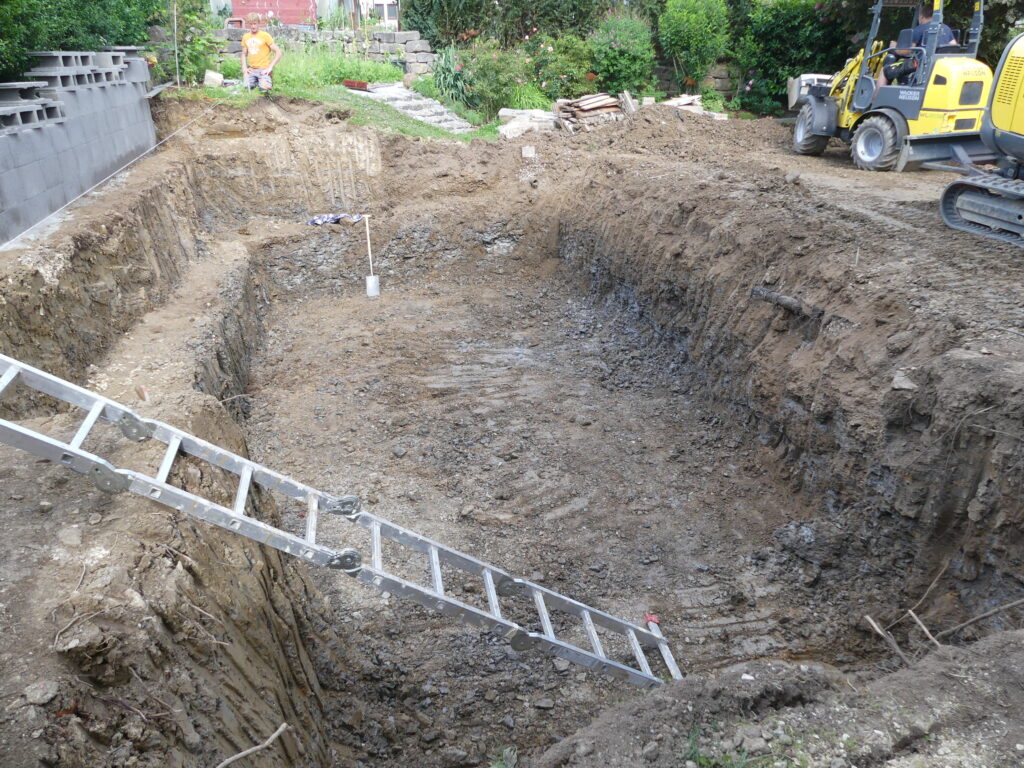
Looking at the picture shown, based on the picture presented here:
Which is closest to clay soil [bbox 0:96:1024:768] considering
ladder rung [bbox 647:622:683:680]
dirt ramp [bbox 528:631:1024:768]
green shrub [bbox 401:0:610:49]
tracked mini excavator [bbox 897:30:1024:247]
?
dirt ramp [bbox 528:631:1024:768]

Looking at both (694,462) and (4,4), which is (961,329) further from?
(4,4)

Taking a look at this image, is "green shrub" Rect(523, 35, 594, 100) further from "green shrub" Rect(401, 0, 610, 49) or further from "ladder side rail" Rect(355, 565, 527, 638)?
"ladder side rail" Rect(355, 565, 527, 638)

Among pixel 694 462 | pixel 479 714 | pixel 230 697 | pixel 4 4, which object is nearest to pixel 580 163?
pixel 694 462

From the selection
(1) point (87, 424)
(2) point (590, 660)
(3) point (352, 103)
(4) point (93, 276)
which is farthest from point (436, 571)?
(3) point (352, 103)

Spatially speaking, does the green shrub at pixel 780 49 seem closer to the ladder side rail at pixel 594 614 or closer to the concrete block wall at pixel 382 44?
the concrete block wall at pixel 382 44

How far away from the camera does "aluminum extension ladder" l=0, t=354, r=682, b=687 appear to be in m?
3.33

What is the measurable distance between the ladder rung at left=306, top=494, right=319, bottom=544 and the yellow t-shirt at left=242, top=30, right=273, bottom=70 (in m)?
13.3

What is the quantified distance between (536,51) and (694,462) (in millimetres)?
16021

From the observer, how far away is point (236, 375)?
27.8 ft

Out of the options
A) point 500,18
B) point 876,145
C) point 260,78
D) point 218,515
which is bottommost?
point 218,515

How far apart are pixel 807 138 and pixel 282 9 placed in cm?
1632

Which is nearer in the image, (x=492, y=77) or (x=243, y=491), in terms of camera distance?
(x=243, y=491)

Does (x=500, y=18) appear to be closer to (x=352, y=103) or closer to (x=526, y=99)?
(x=526, y=99)

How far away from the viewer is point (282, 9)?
840 inches
